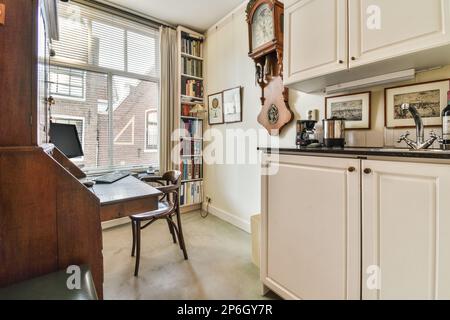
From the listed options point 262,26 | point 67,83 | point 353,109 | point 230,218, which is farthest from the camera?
point 230,218

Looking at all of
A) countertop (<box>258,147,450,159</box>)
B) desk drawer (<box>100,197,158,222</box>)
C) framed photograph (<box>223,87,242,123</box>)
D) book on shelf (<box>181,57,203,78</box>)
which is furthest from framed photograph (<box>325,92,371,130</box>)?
book on shelf (<box>181,57,203,78</box>)

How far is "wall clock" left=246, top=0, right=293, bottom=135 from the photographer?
201 cm

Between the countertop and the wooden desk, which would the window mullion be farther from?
the countertop

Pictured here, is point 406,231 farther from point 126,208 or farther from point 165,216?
point 165,216

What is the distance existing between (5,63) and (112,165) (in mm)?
2303

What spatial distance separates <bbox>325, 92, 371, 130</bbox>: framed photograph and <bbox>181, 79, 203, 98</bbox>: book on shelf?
219 cm

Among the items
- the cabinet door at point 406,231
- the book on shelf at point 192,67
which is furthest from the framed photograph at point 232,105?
the cabinet door at point 406,231

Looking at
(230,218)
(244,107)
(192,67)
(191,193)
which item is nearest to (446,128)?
(244,107)

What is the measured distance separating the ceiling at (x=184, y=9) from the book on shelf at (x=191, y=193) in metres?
2.40

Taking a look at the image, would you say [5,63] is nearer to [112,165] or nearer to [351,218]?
[351,218]

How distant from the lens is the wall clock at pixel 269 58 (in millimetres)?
2008

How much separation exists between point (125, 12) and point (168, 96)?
120cm

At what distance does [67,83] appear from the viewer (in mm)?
2631

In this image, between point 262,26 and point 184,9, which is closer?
point 262,26
